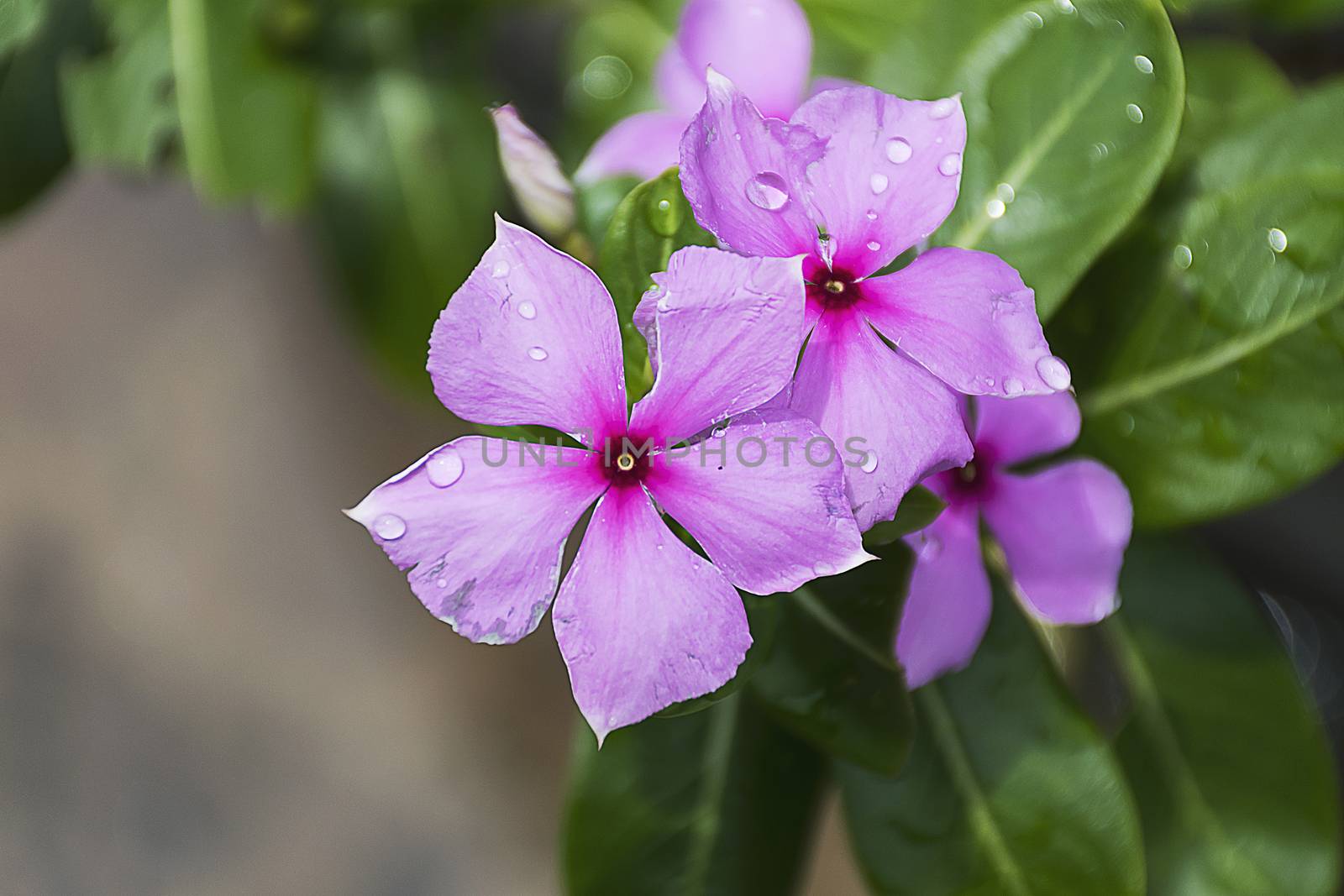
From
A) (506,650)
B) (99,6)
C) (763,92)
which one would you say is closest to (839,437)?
(763,92)

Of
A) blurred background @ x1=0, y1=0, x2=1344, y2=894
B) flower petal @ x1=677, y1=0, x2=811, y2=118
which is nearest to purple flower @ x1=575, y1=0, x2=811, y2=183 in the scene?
flower petal @ x1=677, y1=0, x2=811, y2=118

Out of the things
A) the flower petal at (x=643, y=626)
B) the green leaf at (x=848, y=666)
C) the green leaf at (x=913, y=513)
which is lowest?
the green leaf at (x=848, y=666)

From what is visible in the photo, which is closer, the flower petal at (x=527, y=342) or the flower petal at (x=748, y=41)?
the flower petal at (x=527, y=342)

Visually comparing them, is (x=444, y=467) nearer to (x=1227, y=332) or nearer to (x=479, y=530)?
(x=479, y=530)

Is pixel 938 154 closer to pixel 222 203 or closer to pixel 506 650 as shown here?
pixel 222 203

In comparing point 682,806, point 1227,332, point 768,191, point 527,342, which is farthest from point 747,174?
point 682,806

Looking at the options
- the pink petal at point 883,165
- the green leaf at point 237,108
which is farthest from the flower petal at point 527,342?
the green leaf at point 237,108

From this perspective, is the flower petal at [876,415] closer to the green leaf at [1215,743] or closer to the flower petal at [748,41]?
the flower petal at [748,41]
